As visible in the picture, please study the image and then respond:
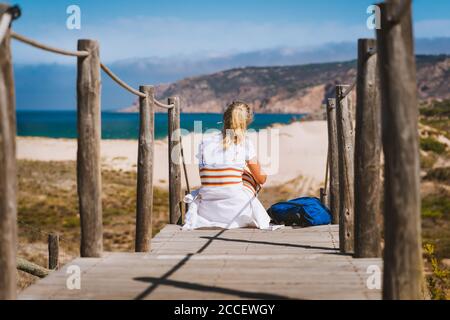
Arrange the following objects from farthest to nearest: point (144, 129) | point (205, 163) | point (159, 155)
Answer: point (159, 155) → point (205, 163) → point (144, 129)

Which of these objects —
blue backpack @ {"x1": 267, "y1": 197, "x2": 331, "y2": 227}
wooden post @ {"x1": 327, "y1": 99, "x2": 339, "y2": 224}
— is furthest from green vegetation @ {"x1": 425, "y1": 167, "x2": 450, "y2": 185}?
blue backpack @ {"x1": 267, "y1": 197, "x2": 331, "y2": 227}

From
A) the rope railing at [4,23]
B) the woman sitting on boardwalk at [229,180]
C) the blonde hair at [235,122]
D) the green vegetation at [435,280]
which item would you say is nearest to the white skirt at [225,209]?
the woman sitting on boardwalk at [229,180]

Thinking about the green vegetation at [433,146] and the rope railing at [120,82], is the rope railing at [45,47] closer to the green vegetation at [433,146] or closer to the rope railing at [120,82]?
the rope railing at [120,82]

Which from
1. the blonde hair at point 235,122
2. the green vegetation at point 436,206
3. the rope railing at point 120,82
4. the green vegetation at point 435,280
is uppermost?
the rope railing at point 120,82

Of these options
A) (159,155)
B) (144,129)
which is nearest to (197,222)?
(144,129)

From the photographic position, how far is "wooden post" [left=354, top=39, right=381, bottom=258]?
4.94 meters

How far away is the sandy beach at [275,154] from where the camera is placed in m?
32.4

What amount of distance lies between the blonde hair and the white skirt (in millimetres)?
500

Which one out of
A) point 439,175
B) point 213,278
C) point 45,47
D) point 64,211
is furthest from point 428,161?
point 45,47

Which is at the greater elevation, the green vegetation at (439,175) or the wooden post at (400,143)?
the wooden post at (400,143)

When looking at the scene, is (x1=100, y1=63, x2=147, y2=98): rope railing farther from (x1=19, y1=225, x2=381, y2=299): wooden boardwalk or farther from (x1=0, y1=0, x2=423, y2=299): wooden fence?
(x1=19, y1=225, x2=381, y2=299): wooden boardwalk

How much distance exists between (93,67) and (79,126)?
1.43 feet
